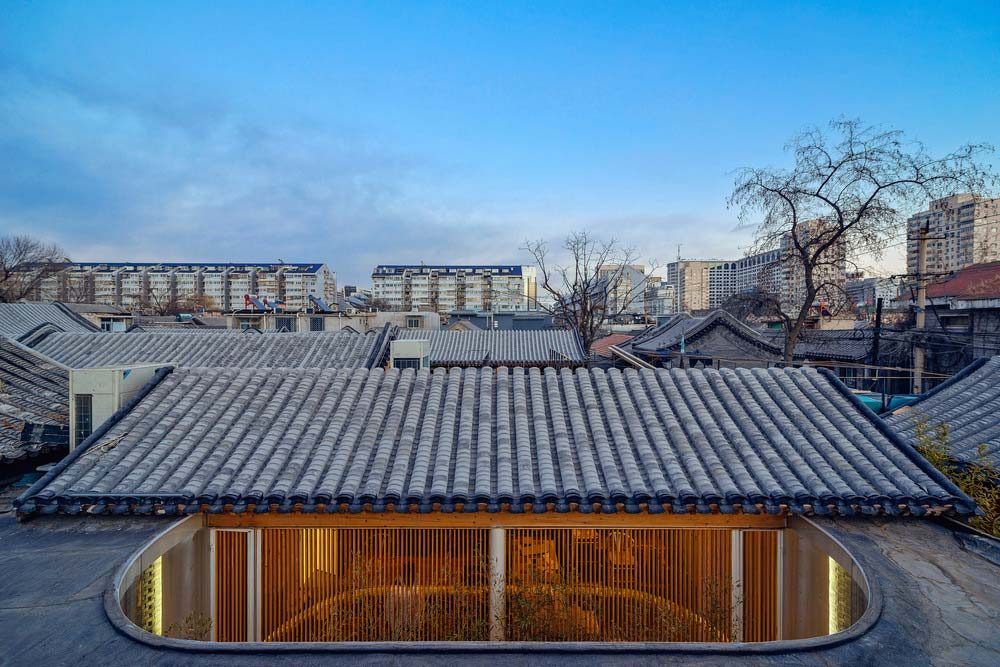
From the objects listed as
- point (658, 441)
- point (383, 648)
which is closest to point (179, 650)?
point (383, 648)

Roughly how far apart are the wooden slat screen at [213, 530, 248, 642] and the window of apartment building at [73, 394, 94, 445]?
237 cm

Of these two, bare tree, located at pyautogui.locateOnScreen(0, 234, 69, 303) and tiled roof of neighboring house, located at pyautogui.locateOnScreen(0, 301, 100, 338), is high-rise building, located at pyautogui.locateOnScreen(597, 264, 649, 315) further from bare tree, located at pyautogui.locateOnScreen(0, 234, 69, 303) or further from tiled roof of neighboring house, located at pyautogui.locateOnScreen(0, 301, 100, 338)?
bare tree, located at pyautogui.locateOnScreen(0, 234, 69, 303)

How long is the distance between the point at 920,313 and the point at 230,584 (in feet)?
63.9

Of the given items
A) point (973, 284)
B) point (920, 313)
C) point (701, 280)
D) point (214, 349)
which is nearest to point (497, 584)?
point (214, 349)

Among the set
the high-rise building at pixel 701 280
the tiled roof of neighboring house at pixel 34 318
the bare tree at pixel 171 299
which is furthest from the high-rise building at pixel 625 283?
the bare tree at pixel 171 299

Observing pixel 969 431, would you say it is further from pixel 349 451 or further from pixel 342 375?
pixel 342 375

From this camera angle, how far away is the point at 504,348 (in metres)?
20.8

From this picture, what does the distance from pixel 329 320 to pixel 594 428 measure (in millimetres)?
21335

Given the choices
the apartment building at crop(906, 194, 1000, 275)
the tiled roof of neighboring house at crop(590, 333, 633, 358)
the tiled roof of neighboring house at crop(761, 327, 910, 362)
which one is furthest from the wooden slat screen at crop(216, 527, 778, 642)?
the tiled roof of neighboring house at crop(590, 333, 633, 358)

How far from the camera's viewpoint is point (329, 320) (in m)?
24.0

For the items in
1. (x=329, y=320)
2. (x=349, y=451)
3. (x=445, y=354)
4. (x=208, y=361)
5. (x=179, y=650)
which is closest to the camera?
(x=179, y=650)

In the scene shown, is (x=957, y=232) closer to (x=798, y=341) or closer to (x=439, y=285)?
(x=798, y=341)

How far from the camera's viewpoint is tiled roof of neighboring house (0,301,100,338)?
49.9 ft

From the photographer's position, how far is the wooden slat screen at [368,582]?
156 inches
